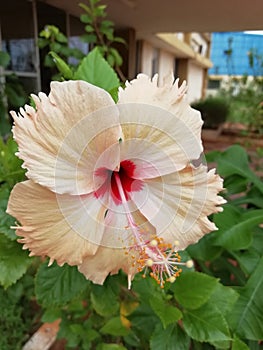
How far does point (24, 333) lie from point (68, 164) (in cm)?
114

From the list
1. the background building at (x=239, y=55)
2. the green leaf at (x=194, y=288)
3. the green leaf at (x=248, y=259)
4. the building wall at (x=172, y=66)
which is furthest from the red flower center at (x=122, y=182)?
the background building at (x=239, y=55)

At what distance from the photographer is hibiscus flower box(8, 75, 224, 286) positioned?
1.17 feet

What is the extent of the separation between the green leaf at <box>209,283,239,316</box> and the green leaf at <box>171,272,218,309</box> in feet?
0.21

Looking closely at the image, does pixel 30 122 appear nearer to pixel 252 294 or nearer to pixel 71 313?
pixel 252 294

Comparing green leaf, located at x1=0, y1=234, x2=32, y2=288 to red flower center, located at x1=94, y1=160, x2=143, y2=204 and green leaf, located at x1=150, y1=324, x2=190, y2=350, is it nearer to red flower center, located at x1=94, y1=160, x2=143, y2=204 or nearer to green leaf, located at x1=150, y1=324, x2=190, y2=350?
red flower center, located at x1=94, y1=160, x2=143, y2=204

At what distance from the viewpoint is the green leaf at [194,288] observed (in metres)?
0.60

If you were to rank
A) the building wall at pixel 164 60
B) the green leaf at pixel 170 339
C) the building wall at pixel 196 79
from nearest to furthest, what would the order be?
the green leaf at pixel 170 339, the building wall at pixel 164 60, the building wall at pixel 196 79

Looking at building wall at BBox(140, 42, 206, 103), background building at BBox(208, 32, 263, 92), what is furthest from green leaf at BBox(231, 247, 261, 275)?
background building at BBox(208, 32, 263, 92)

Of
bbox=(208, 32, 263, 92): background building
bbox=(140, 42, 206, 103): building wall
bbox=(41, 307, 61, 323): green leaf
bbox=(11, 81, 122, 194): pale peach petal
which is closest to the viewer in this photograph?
bbox=(11, 81, 122, 194): pale peach petal

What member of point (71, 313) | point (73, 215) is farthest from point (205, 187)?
point (71, 313)

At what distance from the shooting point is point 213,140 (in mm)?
5711

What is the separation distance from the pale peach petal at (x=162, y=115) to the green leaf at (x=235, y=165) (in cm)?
83

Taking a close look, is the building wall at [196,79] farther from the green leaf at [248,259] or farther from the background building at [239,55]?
the green leaf at [248,259]

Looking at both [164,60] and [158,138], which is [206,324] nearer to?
[158,138]
